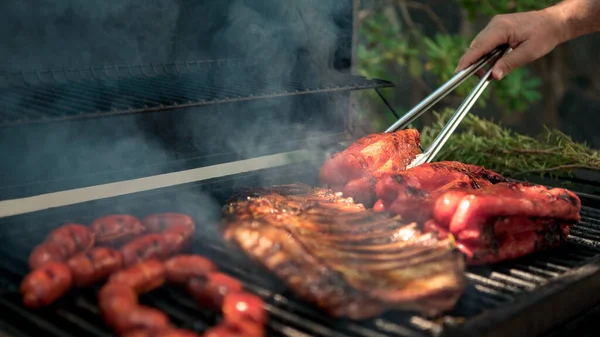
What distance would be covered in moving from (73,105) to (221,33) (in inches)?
42.9

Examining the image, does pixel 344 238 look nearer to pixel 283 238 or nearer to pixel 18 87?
pixel 283 238

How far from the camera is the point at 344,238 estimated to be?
2215 millimetres

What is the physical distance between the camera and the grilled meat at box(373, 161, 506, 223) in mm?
2527

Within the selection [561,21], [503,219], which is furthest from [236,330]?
[561,21]

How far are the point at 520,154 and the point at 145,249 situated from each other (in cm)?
248

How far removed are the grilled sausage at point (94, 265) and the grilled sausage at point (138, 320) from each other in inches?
11.5

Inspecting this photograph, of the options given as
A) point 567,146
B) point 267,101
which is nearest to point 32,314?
point 267,101

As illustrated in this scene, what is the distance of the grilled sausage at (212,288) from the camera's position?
1.94 meters

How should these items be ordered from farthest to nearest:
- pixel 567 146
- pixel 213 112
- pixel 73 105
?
pixel 567 146 → pixel 213 112 → pixel 73 105

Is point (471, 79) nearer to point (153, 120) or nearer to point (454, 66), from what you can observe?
point (454, 66)

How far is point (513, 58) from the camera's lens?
3.44 m

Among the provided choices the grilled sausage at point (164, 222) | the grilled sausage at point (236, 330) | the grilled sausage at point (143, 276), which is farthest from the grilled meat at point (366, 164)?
the grilled sausage at point (236, 330)

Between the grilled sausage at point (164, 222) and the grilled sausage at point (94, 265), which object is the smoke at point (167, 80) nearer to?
the grilled sausage at point (164, 222)

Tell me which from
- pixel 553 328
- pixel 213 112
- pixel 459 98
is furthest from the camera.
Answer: pixel 459 98
